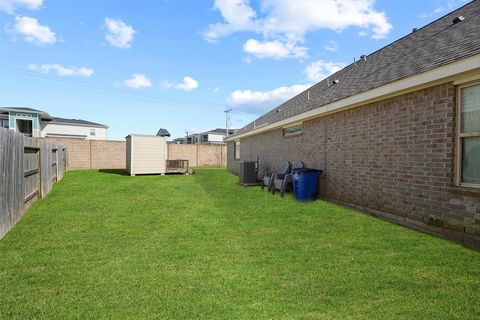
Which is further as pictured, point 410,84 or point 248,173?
point 248,173

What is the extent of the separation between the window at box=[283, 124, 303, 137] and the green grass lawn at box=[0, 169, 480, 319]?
554cm

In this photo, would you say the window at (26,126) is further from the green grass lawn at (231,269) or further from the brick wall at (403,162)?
the brick wall at (403,162)

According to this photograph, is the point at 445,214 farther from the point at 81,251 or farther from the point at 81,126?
the point at 81,126

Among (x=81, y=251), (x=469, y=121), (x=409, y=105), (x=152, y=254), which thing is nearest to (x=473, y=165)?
(x=469, y=121)

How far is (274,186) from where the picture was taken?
11328 millimetres

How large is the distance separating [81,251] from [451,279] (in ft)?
16.2

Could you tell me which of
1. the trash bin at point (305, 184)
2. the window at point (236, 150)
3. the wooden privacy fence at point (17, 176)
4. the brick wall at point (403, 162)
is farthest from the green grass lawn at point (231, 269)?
the window at point (236, 150)

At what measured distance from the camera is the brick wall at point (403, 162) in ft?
17.3

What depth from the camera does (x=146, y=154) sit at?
19016 millimetres

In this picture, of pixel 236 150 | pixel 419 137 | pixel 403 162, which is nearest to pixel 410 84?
pixel 419 137

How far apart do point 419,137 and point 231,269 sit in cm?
460

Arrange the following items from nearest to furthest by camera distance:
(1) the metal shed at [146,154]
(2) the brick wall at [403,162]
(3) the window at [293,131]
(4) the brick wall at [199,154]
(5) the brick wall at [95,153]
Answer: (2) the brick wall at [403,162] → (3) the window at [293,131] → (1) the metal shed at [146,154] → (5) the brick wall at [95,153] → (4) the brick wall at [199,154]

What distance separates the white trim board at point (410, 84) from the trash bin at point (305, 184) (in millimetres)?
1979

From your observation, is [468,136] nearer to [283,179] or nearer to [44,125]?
[283,179]
